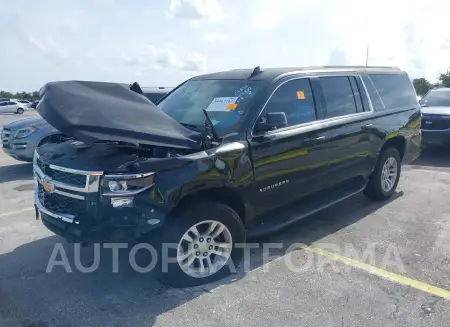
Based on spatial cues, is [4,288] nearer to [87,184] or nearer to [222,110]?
[87,184]

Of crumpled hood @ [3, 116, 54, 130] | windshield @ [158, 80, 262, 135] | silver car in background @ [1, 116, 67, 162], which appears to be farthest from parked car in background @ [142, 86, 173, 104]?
windshield @ [158, 80, 262, 135]

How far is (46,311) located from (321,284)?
7.66 feet

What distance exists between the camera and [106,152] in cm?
358

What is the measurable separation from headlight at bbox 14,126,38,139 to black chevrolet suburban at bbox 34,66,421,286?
169 inches

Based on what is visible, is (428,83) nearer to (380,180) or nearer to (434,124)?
(434,124)

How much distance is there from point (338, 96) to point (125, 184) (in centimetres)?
302

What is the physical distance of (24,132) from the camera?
816 cm

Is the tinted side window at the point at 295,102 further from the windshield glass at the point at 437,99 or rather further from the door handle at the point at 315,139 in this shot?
the windshield glass at the point at 437,99

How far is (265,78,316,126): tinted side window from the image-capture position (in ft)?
14.1

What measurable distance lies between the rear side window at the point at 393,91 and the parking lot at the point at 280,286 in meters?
1.71

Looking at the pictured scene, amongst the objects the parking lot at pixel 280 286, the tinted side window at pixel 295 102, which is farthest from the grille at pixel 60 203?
the tinted side window at pixel 295 102

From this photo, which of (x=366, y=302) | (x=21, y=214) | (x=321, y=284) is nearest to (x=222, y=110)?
(x=321, y=284)

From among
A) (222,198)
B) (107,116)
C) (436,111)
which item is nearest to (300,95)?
(222,198)

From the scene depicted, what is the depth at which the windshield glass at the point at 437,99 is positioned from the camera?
10734 millimetres
